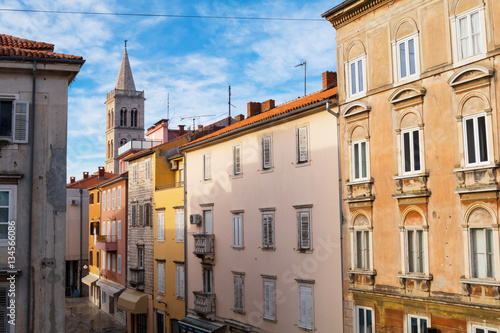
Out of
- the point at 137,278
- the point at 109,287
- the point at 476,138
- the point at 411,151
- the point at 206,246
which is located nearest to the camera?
the point at 476,138

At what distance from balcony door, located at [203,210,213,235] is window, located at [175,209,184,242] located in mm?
2635

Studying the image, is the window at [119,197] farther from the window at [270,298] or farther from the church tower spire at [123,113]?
the church tower spire at [123,113]

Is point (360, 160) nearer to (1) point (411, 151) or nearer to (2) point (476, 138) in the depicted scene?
(1) point (411, 151)

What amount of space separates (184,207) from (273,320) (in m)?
11.1

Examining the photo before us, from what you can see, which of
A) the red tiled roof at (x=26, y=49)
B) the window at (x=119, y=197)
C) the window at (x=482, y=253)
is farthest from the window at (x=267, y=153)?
the window at (x=119, y=197)

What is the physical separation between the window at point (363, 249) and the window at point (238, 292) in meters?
9.02

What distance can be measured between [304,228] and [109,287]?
95.0ft

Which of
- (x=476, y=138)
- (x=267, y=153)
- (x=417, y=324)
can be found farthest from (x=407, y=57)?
(x=267, y=153)

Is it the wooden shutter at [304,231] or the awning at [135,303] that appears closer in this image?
the wooden shutter at [304,231]

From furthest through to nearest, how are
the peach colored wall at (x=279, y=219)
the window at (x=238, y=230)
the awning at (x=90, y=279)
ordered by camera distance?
the awning at (x=90, y=279)
the window at (x=238, y=230)
the peach colored wall at (x=279, y=219)

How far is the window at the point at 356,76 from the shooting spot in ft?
67.2

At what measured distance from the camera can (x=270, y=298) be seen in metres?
25.8

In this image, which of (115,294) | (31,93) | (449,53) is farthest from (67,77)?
(115,294)

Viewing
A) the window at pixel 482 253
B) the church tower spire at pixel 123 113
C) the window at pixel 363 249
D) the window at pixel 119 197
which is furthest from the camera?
the church tower spire at pixel 123 113
